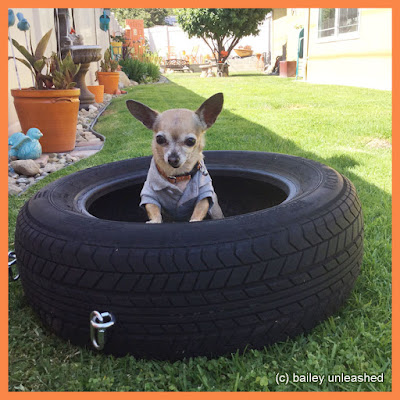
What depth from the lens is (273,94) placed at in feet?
29.7

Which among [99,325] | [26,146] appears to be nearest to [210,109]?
[99,325]

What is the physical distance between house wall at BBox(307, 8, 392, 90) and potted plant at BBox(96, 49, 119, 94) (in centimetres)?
598

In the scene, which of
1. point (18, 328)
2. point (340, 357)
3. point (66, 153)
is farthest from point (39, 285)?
point (66, 153)

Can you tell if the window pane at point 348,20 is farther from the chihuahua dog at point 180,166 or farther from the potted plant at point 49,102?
the chihuahua dog at point 180,166

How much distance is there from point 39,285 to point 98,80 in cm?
987

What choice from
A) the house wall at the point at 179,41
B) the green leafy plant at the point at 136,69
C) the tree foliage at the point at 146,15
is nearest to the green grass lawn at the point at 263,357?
the green leafy plant at the point at 136,69

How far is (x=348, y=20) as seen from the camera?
10.9 m

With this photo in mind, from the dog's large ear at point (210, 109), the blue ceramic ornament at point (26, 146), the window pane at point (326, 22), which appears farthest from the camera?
the window pane at point (326, 22)

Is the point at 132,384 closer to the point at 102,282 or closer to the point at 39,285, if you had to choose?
the point at 102,282

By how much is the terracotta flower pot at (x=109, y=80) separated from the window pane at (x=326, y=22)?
6.12 meters

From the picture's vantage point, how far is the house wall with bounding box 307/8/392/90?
939cm

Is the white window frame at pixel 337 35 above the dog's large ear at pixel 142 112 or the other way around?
above

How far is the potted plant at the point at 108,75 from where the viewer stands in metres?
10.4

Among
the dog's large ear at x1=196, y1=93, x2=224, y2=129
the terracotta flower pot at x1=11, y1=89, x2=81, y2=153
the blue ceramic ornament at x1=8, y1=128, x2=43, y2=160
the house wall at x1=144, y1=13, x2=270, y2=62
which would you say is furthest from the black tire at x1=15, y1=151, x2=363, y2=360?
the house wall at x1=144, y1=13, x2=270, y2=62
